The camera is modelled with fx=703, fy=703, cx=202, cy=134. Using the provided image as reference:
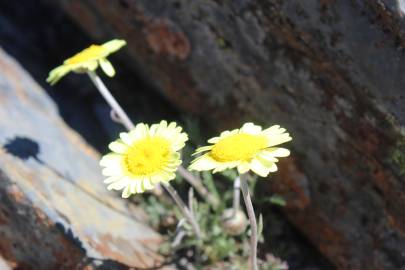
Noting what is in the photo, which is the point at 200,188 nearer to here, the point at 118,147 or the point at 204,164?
the point at 118,147

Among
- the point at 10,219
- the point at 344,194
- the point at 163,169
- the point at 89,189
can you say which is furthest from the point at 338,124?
the point at 10,219

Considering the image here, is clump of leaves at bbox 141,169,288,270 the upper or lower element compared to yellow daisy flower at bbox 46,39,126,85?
lower

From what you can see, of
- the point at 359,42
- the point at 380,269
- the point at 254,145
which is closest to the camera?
the point at 254,145

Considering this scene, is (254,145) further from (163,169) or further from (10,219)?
(10,219)

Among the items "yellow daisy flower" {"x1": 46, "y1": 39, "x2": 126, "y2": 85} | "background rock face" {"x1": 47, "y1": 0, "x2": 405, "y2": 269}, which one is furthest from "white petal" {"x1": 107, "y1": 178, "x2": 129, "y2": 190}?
"background rock face" {"x1": 47, "y1": 0, "x2": 405, "y2": 269}

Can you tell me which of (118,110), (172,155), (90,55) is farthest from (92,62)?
(172,155)

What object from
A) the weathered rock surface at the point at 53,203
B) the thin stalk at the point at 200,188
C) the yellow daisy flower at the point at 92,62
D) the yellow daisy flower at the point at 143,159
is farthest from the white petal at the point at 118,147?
the thin stalk at the point at 200,188

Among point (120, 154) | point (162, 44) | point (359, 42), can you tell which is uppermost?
point (162, 44)

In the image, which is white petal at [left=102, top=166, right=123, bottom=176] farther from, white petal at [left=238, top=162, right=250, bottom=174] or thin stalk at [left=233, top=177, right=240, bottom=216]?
thin stalk at [left=233, top=177, right=240, bottom=216]
